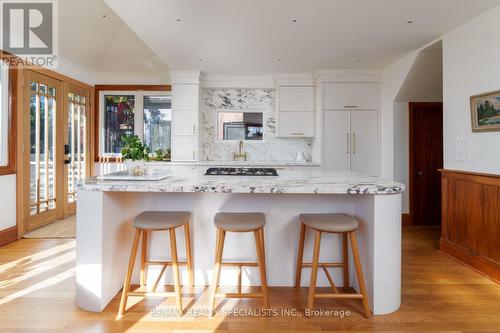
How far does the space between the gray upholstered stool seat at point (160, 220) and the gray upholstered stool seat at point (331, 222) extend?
34.6 inches

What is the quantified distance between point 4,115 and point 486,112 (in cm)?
530

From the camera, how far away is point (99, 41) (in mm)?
4715

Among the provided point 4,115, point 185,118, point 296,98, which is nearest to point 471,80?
point 296,98

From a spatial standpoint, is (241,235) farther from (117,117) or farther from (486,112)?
(117,117)

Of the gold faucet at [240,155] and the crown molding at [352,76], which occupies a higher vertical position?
the crown molding at [352,76]

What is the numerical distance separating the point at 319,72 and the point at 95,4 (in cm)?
339

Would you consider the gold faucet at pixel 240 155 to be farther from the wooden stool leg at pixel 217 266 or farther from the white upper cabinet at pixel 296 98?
the wooden stool leg at pixel 217 266

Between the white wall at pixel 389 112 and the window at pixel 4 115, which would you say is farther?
the white wall at pixel 389 112

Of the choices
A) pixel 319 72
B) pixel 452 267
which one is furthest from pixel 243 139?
pixel 452 267

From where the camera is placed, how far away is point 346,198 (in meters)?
2.34

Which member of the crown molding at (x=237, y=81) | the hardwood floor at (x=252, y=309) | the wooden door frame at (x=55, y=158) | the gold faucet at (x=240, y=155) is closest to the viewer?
the hardwood floor at (x=252, y=309)

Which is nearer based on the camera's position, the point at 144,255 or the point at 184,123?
the point at 144,255

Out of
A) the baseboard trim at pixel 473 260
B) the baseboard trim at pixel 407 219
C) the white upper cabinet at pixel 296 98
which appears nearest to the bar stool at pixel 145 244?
the baseboard trim at pixel 473 260

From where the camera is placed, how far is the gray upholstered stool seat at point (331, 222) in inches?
75.5
